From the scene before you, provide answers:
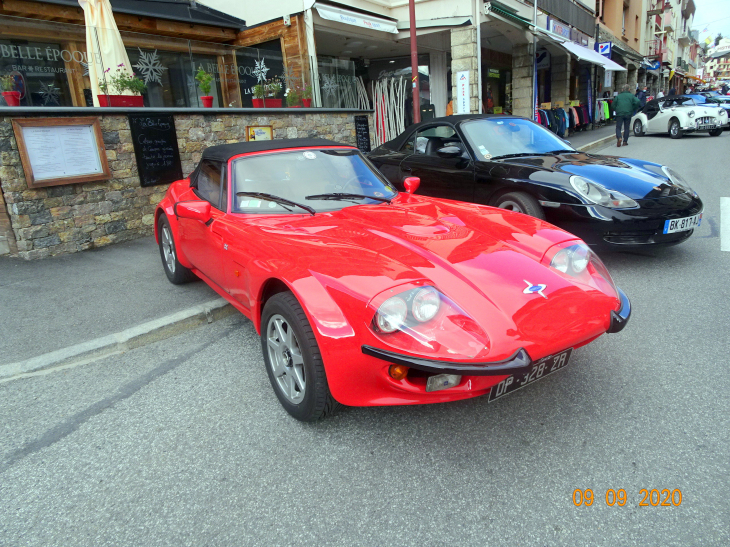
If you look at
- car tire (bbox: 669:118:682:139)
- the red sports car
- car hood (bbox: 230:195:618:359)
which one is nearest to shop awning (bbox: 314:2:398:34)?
the red sports car

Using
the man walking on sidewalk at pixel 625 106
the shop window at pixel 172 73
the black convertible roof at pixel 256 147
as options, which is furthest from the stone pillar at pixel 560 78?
the black convertible roof at pixel 256 147

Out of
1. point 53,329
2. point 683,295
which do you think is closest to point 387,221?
point 683,295

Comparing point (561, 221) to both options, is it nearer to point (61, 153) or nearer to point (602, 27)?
point (61, 153)

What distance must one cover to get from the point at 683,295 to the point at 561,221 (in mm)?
1153

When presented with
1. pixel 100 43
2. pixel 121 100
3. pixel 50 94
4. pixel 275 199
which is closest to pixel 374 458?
pixel 275 199

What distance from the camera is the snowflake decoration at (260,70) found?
8961 mm

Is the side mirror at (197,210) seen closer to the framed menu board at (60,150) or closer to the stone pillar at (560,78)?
the framed menu board at (60,150)

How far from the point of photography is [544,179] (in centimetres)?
460

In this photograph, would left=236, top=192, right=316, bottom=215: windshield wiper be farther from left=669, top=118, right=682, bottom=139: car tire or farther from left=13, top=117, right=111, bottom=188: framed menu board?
left=669, top=118, right=682, bottom=139: car tire

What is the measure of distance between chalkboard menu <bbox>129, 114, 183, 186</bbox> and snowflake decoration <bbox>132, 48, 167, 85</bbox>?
1.50 m

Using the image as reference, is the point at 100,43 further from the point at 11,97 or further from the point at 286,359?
the point at 286,359

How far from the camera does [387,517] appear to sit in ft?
5.98

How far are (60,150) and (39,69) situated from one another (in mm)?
1415

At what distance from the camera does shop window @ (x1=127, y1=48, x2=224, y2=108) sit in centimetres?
775
